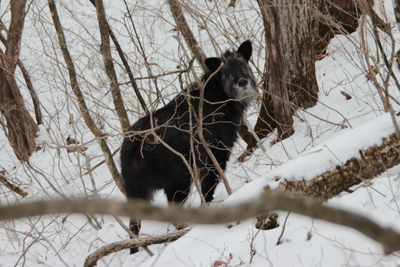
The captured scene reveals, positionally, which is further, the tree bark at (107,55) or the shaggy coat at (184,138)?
the tree bark at (107,55)

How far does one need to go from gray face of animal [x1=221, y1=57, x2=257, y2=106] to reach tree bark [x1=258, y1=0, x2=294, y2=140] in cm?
63

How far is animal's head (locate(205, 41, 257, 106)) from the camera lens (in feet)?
18.9

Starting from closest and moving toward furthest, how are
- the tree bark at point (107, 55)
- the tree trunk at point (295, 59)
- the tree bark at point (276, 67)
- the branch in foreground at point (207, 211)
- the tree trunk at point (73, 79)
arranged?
the branch in foreground at point (207, 211) → the tree bark at point (107, 55) → the tree trunk at point (73, 79) → the tree bark at point (276, 67) → the tree trunk at point (295, 59)

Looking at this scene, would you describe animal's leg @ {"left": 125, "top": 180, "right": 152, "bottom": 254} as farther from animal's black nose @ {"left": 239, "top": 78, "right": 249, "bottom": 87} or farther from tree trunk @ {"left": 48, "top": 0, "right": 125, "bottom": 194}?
animal's black nose @ {"left": 239, "top": 78, "right": 249, "bottom": 87}

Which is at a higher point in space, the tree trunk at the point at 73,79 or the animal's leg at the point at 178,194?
the tree trunk at the point at 73,79

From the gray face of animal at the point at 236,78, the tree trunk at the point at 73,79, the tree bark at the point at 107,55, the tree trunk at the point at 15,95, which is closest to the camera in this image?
the gray face of animal at the point at 236,78

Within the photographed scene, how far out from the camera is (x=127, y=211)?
768 millimetres

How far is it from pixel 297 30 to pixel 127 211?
6670mm

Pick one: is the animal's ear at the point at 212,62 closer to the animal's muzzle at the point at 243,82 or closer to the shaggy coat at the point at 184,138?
the shaggy coat at the point at 184,138

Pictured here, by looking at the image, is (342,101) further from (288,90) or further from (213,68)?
(213,68)

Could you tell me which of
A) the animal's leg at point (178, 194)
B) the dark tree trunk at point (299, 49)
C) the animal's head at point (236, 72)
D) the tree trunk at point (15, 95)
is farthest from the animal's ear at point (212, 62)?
the tree trunk at point (15, 95)

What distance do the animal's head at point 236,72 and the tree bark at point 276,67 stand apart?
24.2 inches

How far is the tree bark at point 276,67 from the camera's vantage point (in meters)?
6.25

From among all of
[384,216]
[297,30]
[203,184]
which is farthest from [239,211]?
[297,30]
